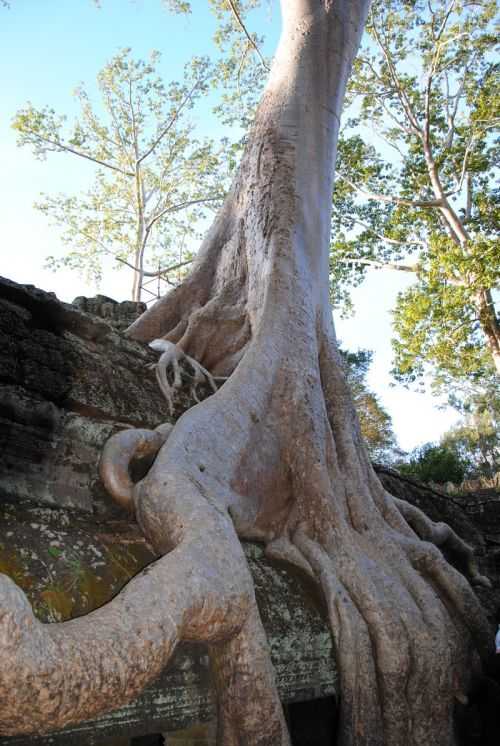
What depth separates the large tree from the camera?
1.33 metres

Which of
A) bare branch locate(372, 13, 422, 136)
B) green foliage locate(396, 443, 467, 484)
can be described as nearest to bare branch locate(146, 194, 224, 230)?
bare branch locate(372, 13, 422, 136)

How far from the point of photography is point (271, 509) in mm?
2684

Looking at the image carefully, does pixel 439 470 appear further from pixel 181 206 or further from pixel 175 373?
pixel 175 373

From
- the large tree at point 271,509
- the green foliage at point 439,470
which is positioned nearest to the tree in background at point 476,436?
the green foliage at point 439,470

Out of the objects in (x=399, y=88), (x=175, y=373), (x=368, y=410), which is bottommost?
(x=175, y=373)

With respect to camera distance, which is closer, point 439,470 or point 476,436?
point 439,470

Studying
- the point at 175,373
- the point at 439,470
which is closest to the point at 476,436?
the point at 439,470

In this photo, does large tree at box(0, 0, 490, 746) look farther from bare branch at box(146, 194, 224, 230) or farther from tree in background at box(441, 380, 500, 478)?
tree in background at box(441, 380, 500, 478)

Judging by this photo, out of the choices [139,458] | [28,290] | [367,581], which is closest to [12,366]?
[28,290]

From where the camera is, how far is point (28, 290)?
96.0 inches

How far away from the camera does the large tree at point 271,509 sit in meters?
1.33


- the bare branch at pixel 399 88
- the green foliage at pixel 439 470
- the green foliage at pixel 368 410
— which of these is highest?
the bare branch at pixel 399 88

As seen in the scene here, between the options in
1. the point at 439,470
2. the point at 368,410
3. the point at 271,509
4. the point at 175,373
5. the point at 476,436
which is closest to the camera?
the point at 271,509

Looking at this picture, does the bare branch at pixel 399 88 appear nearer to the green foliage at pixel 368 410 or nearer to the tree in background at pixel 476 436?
the green foliage at pixel 368 410
